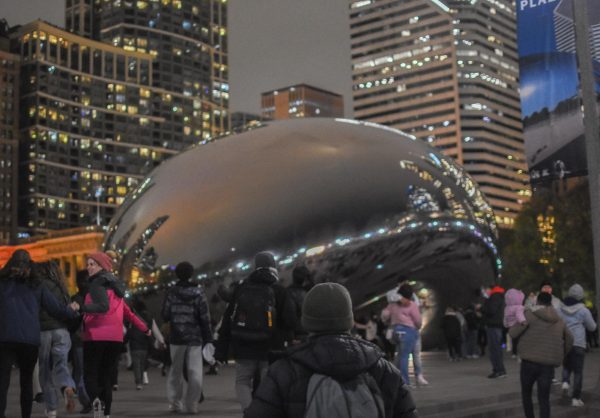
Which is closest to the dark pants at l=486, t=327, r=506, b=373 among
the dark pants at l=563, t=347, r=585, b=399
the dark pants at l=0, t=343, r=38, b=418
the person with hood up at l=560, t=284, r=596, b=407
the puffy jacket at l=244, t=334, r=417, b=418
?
the person with hood up at l=560, t=284, r=596, b=407

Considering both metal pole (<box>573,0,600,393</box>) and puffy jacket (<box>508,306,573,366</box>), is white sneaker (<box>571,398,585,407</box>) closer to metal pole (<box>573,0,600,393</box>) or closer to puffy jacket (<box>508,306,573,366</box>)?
metal pole (<box>573,0,600,393</box>)

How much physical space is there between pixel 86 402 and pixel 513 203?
18689 centimetres

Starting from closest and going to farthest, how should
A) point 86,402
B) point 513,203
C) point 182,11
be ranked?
point 86,402 < point 182,11 < point 513,203

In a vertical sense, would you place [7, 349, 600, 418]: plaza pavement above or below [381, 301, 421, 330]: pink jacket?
below

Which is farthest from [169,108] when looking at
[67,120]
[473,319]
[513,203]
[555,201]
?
[473,319]

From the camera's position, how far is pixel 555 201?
58406mm

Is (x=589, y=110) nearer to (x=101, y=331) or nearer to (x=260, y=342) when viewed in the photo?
(x=260, y=342)

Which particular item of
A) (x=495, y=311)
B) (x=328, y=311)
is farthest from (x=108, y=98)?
(x=328, y=311)

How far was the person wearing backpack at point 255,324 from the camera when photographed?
7625 mm

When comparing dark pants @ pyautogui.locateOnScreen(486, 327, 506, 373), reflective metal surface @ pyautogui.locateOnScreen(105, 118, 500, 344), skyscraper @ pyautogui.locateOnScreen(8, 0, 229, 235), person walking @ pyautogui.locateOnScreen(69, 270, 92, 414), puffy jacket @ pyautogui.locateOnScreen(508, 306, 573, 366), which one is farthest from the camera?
skyscraper @ pyautogui.locateOnScreen(8, 0, 229, 235)

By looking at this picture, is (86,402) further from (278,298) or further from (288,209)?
(288,209)

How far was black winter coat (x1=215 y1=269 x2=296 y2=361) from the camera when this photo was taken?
764 cm

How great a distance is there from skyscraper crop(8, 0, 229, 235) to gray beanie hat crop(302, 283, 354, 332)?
143m

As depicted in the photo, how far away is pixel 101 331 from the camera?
794cm
